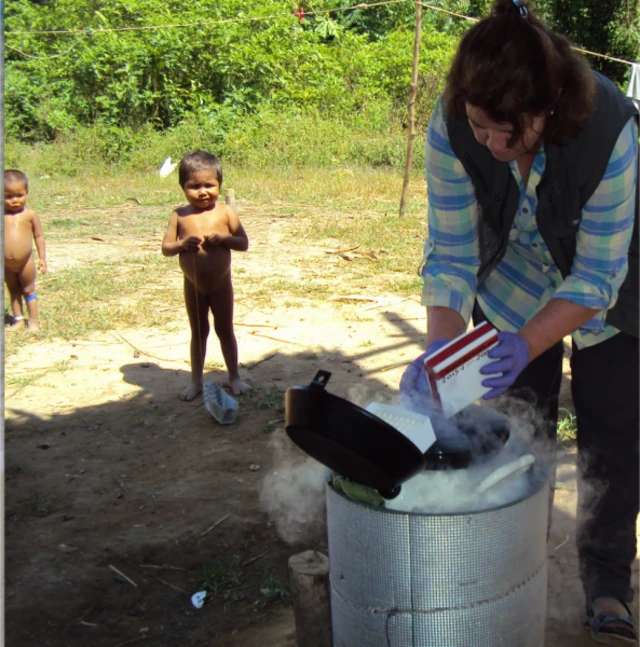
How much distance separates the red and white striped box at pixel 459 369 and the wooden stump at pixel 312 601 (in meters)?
0.71

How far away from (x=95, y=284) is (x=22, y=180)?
1.42 m

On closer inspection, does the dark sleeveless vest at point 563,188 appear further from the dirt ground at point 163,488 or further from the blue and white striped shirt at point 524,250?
the dirt ground at point 163,488

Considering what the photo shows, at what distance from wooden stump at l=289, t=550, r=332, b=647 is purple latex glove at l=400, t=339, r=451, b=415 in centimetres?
58

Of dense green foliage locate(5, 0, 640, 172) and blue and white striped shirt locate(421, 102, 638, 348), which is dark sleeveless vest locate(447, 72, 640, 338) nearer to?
blue and white striped shirt locate(421, 102, 638, 348)

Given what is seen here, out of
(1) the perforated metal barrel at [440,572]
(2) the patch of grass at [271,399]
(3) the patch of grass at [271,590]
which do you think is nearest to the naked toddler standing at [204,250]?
(2) the patch of grass at [271,399]

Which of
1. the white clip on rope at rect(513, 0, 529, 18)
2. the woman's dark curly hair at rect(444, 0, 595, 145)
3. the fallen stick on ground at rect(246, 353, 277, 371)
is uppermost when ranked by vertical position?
the white clip on rope at rect(513, 0, 529, 18)

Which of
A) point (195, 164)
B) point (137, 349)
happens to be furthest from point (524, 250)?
point (137, 349)

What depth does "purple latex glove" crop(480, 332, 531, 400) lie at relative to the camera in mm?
1832

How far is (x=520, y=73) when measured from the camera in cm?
183

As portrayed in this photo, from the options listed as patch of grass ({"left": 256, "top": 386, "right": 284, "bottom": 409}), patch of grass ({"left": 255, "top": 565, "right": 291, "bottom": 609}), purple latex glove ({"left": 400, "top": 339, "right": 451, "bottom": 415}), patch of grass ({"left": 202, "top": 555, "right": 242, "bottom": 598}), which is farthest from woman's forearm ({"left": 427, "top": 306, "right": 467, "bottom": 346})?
patch of grass ({"left": 256, "top": 386, "right": 284, "bottom": 409})

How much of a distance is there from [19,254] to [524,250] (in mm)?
4858

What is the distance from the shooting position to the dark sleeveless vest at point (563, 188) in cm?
204

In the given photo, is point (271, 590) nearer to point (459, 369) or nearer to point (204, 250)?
point (459, 369)

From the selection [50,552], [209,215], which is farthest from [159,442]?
[209,215]
